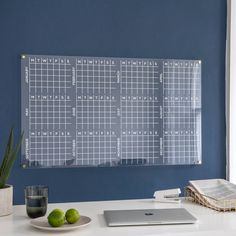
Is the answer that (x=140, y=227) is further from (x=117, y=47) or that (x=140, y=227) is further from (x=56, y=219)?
(x=117, y=47)

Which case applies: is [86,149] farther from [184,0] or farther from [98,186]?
[184,0]

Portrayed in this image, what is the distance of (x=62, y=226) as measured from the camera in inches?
77.0

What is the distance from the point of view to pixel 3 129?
2643 millimetres

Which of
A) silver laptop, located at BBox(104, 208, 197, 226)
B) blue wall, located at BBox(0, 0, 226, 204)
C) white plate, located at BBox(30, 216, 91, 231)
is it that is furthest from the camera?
blue wall, located at BBox(0, 0, 226, 204)

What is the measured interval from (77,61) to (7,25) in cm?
46

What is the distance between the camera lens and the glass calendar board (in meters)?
2.68

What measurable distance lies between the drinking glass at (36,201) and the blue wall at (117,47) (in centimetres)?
52

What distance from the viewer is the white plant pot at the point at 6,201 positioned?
2177 mm

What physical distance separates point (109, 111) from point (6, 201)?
0.89m

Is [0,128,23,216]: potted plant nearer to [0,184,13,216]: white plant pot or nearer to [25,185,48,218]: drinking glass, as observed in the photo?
[0,184,13,216]: white plant pot

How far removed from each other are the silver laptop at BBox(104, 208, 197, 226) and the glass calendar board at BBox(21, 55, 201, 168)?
24.8 inches

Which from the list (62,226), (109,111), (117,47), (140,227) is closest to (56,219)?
(62,226)

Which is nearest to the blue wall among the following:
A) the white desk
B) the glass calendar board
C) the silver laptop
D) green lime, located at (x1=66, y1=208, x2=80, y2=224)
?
the glass calendar board

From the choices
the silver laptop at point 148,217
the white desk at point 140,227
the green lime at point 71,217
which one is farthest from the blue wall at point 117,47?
the green lime at point 71,217
